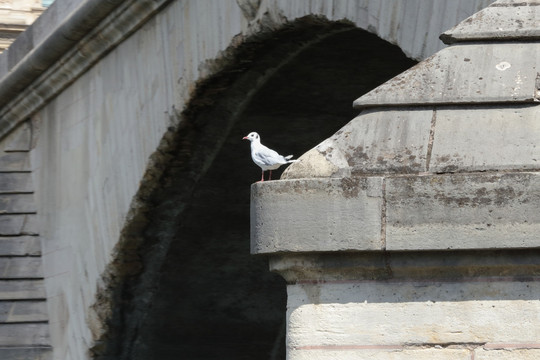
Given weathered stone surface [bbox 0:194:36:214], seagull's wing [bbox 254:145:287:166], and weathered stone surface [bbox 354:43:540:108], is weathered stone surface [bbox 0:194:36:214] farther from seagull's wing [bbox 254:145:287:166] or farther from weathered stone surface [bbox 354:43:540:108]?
weathered stone surface [bbox 354:43:540:108]

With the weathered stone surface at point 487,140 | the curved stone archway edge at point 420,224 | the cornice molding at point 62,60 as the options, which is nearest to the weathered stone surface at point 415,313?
the curved stone archway edge at point 420,224

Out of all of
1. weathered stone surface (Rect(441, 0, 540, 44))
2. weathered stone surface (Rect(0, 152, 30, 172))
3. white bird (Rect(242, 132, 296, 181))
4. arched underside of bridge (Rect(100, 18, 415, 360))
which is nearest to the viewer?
weathered stone surface (Rect(441, 0, 540, 44))

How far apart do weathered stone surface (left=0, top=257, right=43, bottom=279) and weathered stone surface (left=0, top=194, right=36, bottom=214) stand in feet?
1.10

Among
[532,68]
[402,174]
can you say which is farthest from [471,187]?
[532,68]

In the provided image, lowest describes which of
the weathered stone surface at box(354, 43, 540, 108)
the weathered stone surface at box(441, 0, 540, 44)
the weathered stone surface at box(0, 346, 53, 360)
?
the weathered stone surface at box(0, 346, 53, 360)

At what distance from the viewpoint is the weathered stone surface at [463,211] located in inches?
136

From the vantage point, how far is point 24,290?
396 inches

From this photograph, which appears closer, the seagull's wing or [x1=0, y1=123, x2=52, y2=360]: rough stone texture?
the seagull's wing

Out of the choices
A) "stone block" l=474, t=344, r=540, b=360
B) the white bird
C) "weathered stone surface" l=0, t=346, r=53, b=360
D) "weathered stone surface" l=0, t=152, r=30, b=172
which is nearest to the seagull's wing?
the white bird

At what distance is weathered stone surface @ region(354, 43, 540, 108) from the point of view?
3719 millimetres

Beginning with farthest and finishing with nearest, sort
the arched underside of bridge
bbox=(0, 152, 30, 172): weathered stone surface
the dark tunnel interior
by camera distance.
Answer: bbox=(0, 152, 30, 172): weathered stone surface
the dark tunnel interior
the arched underside of bridge

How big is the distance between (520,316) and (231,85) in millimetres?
4448

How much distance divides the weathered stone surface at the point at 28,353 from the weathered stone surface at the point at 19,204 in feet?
3.13

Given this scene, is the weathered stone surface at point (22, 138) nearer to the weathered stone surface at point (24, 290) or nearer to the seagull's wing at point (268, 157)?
the weathered stone surface at point (24, 290)
